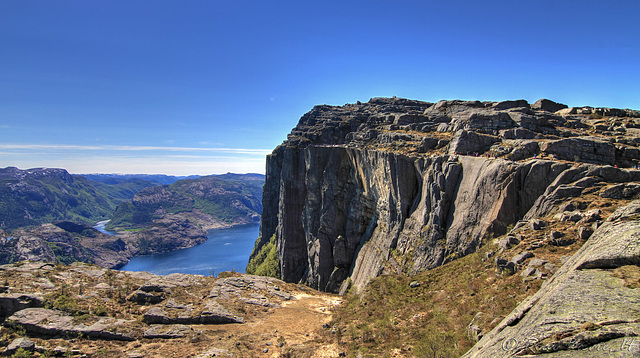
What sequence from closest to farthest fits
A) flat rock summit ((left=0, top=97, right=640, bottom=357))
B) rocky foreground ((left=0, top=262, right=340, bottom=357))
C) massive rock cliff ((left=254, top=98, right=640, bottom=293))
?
flat rock summit ((left=0, top=97, right=640, bottom=357)) < rocky foreground ((left=0, top=262, right=340, bottom=357)) < massive rock cliff ((left=254, top=98, right=640, bottom=293))

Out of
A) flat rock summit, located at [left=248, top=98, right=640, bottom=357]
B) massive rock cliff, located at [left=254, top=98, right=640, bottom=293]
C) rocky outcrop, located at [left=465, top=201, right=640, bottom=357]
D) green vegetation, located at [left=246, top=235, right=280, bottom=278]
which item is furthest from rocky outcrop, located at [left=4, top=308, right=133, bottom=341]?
green vegetation, located at [left=246, top=235, right=280, bottom=278]

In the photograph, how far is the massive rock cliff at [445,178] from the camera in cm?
2947

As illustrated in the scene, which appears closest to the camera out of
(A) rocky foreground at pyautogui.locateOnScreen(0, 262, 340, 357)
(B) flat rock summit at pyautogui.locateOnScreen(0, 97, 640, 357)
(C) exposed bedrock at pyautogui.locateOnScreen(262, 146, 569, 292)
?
(B) flat rock summit at pyautogui.locateOnScreen(0, 97, 640, 357)

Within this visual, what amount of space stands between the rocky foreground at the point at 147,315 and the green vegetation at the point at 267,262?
63428 mm

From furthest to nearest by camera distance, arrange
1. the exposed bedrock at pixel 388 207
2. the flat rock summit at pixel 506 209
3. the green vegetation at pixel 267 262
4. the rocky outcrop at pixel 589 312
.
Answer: the green vegetation at pixel 267 262
the exposed bedrock at pixel 388 207
the flat rock summit at pixel 506 209
the rocky outcrop at pixel 589 312

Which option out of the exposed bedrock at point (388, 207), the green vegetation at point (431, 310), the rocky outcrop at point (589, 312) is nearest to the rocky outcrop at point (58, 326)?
the green vegetation at point (431, 310)

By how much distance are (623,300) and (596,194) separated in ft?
57.6

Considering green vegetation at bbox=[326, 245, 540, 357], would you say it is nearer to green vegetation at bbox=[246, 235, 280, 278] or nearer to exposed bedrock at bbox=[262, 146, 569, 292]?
exposed bedrock at bbox=[262, 146, 569, 292]

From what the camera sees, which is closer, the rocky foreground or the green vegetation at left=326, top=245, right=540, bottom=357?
the green vegetation at left=326, top=245, right=540, bottom=357

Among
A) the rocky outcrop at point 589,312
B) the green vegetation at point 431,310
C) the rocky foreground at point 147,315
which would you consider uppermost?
the rocky outcrop at point 589,312

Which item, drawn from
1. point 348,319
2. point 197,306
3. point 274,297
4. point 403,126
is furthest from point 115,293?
point 403,126

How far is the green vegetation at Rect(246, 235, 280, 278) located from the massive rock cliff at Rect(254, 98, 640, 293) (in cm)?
1965

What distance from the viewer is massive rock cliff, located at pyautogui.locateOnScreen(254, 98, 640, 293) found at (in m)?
29.5

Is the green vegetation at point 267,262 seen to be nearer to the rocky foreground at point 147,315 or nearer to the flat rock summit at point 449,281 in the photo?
the flat rock summit at point 449,281
